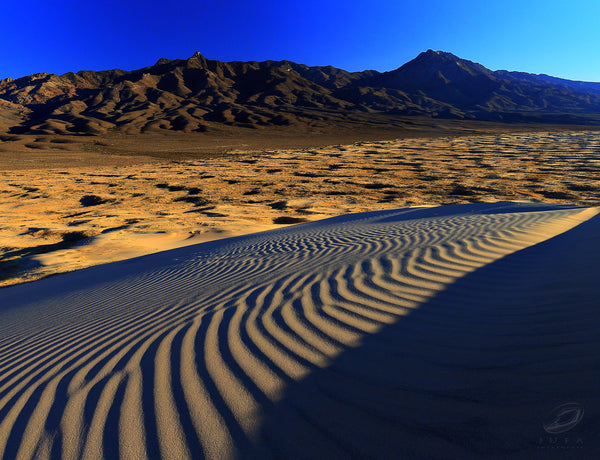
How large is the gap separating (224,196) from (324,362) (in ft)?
44.0

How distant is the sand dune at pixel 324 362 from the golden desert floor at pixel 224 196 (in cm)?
454

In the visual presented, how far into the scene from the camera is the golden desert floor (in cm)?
870

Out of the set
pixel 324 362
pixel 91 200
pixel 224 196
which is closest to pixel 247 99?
pixel 91 200

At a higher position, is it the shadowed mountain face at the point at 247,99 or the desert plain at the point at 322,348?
the shadowed mountain face at the point at 247,99

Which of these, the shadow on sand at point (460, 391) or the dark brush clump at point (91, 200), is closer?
the shadow on sand at point (460, 391)

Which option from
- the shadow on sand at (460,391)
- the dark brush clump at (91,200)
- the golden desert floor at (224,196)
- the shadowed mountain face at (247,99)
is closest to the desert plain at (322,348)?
the shadow on sand at (460,391)

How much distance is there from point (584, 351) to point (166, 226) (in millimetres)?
9880

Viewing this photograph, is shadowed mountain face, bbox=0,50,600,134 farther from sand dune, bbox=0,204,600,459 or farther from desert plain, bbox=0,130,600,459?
sand dune, bbox=0,204,600,459

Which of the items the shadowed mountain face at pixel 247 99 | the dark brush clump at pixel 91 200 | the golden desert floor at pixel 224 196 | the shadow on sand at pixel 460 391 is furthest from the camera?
the shadowed mountain face at pixel 247 99

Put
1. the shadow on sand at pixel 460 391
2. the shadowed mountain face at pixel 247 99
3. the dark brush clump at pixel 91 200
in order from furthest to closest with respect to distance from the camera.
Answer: the shadowed mountain face at pixel 247 99 → the dark brush clump at pixel 91 200 → the shadow on sand at pixel 460 391

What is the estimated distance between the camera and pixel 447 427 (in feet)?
4.92

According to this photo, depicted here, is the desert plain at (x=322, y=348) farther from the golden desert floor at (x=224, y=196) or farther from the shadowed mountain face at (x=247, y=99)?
the shadowed mountain face at (x=247, y=99)

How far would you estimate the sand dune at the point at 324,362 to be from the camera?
5.02ft

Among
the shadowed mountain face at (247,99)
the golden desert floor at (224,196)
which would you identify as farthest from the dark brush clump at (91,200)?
the shadowed mountain face at (247,99)
